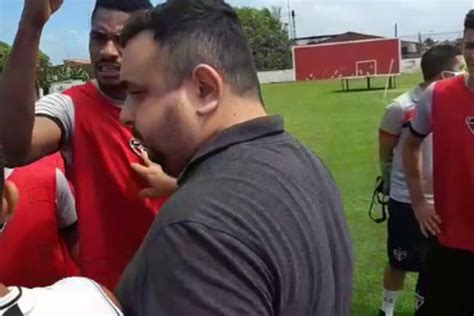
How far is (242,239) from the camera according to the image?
133 centimetres

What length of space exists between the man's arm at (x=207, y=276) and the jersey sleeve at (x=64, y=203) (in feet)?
4.50

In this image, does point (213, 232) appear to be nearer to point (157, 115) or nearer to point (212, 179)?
point (212, 179)

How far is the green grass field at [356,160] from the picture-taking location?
6.35 metres

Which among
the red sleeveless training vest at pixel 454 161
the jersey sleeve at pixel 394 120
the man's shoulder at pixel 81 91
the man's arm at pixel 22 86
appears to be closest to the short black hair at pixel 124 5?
the man's shoulder at pixel 81 91

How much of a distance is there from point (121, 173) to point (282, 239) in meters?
1.31

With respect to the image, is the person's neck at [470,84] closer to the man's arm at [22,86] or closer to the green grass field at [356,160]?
the green grass field at [356,160]

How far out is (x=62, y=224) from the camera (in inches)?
106

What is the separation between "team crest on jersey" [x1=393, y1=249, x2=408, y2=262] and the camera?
5402 millimetres

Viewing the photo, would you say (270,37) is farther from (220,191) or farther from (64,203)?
(220,191)

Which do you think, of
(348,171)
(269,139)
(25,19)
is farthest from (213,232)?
(348,171)

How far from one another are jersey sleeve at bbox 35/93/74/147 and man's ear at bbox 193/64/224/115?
3.84 ft

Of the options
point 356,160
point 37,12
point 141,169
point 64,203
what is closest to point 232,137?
point 37,12

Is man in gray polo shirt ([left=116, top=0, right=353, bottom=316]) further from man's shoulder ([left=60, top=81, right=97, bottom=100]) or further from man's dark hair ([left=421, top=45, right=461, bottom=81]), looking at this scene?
man's dark hair ([left=421, top=45, right=461, bottom=81])

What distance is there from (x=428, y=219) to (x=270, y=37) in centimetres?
7757
